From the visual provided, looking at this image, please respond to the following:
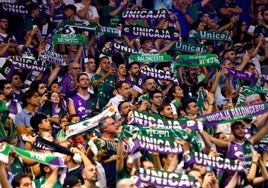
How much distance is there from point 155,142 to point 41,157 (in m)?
1.27

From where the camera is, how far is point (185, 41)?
1895 cm

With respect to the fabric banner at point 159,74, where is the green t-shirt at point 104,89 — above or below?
below

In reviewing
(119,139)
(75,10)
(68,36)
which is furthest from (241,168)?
(75,10)

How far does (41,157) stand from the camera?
12.0 metres

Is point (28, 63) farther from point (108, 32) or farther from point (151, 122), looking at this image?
point (151, 122)

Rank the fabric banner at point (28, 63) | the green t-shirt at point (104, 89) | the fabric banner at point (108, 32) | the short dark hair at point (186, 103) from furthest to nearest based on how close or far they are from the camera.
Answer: the fabric banner at point (108, 32) → the fabric banner at point (28, 63) → the green t-shirt at point (104, 89) → the short dark hair at point (186, 103)

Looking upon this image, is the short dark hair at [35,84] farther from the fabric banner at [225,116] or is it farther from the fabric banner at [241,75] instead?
the fabric banner at [241,75]

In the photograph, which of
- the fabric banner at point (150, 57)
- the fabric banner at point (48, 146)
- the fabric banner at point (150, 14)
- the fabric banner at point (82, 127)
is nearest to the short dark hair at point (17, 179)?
the fabric banner at point (48, 146)

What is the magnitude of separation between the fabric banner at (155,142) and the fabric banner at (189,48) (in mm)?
5311

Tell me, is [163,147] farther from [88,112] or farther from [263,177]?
[88,112]

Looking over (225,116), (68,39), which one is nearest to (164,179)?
(225,116)

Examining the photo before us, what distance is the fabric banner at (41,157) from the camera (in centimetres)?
1204

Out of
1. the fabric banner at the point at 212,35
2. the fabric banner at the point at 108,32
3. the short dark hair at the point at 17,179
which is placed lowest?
the short dark hair at the point at 17,179

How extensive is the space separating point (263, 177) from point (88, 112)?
10.6 feet
